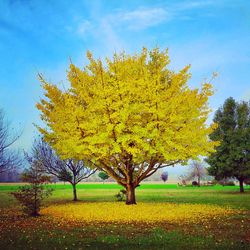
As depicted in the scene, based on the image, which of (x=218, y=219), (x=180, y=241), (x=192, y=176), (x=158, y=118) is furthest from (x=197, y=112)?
(x=192, y=176)

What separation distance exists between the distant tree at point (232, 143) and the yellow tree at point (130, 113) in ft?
73.8

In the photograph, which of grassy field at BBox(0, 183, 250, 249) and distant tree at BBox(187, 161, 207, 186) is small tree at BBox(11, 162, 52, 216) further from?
distant tree at BBox(187, 161, 207, 186)

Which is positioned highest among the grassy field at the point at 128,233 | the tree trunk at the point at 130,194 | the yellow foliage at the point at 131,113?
the yellow foliage at the point at 131,113

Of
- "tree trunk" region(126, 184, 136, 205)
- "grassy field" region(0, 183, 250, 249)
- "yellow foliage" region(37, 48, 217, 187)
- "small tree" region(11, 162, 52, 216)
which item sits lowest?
"grassy field" region(0, 183, 250, 249)

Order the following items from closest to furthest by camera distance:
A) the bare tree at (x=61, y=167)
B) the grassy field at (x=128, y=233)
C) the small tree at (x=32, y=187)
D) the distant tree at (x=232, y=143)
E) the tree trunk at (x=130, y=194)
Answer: the grassy field at (x=128, y=233) < the small tree at (x=32, y=187) < the tree trunk at (x=130, y=194) < the bare tree at (x=61, y=167) < the distant tree at (x=232, y=143)

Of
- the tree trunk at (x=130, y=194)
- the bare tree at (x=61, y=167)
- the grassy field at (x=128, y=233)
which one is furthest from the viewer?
the bare tree at (x=61, y=167)

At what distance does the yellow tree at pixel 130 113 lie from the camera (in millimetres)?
22922

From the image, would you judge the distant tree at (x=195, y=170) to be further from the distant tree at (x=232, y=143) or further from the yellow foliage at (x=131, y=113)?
the yellow foliage at (x=131, y=113)

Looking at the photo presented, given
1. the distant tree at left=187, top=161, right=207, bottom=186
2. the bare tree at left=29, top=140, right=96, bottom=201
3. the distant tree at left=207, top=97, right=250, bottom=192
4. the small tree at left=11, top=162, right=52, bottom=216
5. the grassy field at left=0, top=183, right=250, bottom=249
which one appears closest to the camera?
the grassy field at left=0, top=183, right=250, bottom=249

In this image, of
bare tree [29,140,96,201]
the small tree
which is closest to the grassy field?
the small tree

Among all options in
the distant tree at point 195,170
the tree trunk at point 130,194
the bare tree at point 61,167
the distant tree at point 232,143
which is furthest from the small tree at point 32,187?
the distant tree at point 195,170

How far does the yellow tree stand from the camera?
22922 mm

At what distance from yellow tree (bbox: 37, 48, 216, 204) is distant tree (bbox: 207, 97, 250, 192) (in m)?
22.5

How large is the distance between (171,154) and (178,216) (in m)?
4.96
